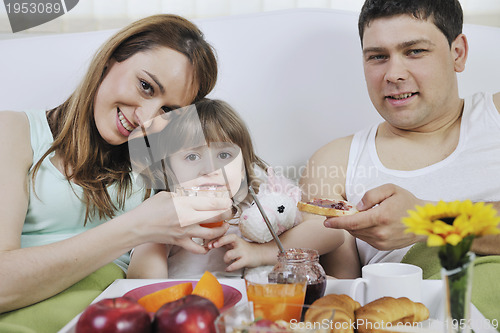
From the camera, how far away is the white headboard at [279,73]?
5.29 ft

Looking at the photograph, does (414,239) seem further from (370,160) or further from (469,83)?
(469,83)

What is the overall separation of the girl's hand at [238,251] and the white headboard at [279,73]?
1.41ft

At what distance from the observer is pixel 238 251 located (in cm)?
120

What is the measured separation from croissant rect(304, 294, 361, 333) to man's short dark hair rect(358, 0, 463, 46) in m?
Result: 0.95

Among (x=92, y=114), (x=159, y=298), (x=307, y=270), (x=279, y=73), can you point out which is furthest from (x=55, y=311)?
(x=279, y=73)

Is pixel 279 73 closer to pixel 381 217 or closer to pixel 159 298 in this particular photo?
pixel 381 217

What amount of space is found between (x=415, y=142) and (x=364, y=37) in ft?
1.24

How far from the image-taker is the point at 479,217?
0.52 meters

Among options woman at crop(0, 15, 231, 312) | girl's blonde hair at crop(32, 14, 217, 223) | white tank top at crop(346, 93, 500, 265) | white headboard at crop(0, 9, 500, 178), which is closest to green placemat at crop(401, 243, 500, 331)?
white tank top at crop(346, 93, 500, 265)

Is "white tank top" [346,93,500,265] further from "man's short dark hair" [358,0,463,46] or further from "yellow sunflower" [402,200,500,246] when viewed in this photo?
"yellow sunflower" [402,200,500,246]

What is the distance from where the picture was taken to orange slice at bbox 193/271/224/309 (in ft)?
2.73

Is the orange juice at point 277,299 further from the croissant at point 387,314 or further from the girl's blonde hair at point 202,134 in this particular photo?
the girl's blonde hair at point 202,134

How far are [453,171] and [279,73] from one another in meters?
0.67

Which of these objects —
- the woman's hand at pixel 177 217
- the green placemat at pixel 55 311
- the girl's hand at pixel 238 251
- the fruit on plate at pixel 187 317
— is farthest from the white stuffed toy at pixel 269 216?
the fruit on plate at pixel 187 317
